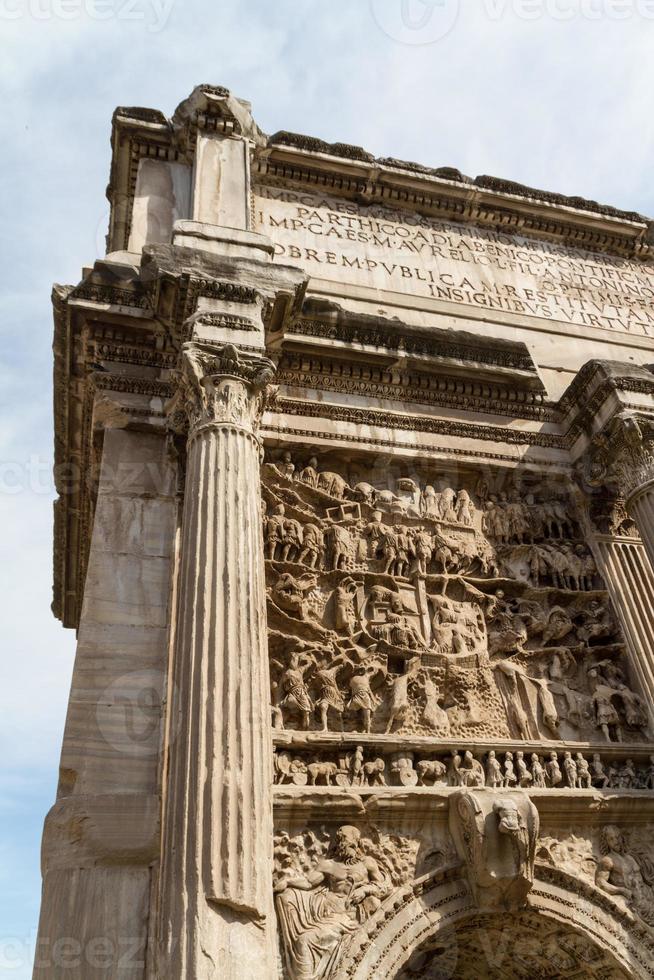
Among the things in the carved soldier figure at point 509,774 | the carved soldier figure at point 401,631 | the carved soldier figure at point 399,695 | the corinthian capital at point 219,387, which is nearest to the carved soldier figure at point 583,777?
the carved soldier figure at point 509,774

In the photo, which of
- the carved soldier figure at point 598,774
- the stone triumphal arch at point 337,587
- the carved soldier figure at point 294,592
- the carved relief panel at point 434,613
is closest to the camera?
the stone triumphal arch at point 337,587

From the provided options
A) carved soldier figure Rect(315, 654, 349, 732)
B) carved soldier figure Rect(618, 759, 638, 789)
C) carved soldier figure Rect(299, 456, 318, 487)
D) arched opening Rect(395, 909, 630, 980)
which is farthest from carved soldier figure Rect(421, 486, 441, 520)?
arched opening Rect(395, 909, 630, 980)

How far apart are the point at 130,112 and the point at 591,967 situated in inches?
458

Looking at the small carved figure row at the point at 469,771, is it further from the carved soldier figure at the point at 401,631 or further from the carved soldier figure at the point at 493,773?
the carved soldier figure at the point at 401,631

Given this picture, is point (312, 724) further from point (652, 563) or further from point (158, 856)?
point (652, 563)

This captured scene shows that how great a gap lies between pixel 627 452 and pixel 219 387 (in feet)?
16.0

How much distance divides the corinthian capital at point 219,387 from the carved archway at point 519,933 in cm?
429

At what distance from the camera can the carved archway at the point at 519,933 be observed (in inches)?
256

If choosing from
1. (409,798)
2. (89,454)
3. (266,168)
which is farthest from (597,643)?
(266,168)

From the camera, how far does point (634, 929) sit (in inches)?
272

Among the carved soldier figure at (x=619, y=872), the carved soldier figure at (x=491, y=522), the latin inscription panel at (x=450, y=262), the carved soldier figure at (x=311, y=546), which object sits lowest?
the carved soldier figure at (x=619, y=872)

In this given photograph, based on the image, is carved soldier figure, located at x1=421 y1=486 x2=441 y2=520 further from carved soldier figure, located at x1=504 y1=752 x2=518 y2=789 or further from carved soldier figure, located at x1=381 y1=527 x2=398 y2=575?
carved soldier figure, located at x1=504 y1=752 x2=518 y2=789

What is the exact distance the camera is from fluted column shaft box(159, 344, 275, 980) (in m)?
5.08

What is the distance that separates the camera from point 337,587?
8492 millimetres
